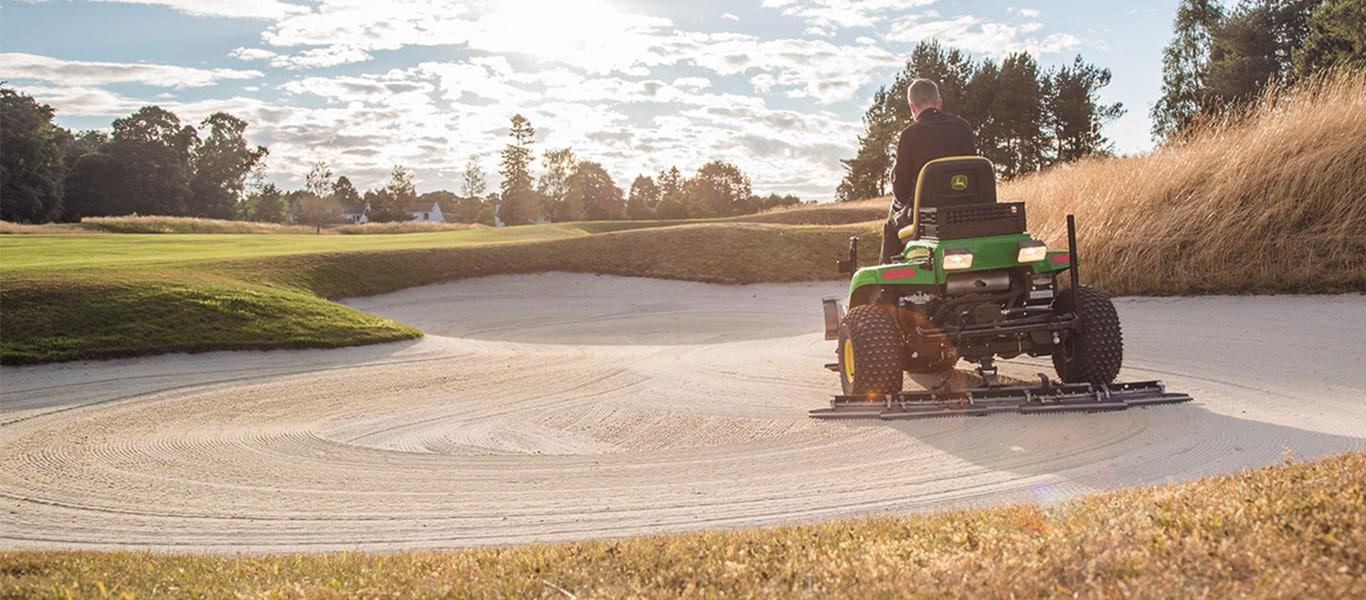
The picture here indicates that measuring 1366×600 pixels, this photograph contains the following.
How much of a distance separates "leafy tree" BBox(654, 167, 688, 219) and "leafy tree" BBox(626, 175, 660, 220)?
4.78 feet

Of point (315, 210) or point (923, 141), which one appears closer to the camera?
point (923, 141)

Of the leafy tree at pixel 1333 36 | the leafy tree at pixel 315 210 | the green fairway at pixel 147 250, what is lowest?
the green fairway at pixel 147 250

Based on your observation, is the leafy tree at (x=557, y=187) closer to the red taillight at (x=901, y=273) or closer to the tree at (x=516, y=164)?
the tree at (x=516, y=164)

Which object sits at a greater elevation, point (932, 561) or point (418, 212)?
point (418, 212)

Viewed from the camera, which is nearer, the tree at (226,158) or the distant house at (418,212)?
the tree at (226,158)

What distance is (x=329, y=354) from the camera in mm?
11523

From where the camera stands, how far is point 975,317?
672 centimetres

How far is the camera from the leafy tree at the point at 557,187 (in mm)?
89812

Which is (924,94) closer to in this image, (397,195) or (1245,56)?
(1245,56)

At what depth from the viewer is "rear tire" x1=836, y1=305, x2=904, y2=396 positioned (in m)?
6.83

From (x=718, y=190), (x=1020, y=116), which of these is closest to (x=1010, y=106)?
(x=1020, y=116)

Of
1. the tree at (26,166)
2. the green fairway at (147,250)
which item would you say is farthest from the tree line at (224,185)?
the green fairway at (147,250)

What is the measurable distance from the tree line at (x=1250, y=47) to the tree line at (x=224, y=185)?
94.9 feet

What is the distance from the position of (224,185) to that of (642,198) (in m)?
42.2
